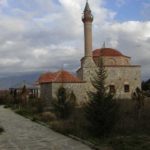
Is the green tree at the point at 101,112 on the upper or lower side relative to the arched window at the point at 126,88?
lower

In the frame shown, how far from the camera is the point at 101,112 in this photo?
47.9 ft

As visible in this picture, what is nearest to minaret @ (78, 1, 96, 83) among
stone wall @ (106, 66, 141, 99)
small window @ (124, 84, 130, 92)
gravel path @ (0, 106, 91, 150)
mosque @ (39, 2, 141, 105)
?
mosque @ (39, 2, 141, 105)

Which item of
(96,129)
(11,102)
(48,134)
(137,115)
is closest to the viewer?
(96,129)

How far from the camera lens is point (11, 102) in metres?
49.7

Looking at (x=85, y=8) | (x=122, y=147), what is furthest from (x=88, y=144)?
(x=85, y=8)

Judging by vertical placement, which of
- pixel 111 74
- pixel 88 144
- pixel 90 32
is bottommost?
pixel 88 144

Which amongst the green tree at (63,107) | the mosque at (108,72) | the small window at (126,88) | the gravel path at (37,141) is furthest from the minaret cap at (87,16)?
the gravel path at (37,141)

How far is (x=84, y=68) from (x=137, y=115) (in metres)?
33.7

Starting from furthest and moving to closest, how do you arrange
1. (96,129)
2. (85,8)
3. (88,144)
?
(85,8) → (96,129) → (88,144)

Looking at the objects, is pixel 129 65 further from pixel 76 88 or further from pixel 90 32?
pixel 76 88

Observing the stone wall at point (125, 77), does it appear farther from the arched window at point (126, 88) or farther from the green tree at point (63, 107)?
the green tree at point (63, 107)

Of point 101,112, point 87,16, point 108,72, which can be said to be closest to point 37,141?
point 101,112

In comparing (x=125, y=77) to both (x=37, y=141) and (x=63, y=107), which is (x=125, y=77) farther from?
(x=37, y=141)

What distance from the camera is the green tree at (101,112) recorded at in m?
14.6
